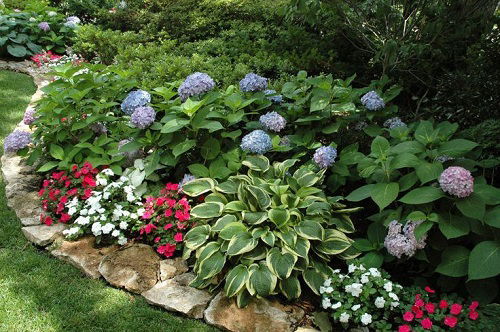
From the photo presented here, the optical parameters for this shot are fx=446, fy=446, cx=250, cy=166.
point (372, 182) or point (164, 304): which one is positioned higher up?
point (372, 182)

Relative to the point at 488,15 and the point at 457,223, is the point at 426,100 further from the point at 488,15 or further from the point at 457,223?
the point at 457,223

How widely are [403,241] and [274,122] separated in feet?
4.59

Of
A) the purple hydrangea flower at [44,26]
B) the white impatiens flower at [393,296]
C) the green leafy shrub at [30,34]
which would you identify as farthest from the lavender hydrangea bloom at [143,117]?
the purple hydrangea flower at [44,26]

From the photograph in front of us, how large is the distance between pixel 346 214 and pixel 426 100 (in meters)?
2.30

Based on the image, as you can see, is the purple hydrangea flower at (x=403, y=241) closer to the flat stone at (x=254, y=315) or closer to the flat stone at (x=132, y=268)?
the flat stone at (x=254, y=315)

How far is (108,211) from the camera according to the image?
3320mm

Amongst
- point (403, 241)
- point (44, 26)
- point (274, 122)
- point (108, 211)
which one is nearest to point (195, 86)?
point (274, 122)

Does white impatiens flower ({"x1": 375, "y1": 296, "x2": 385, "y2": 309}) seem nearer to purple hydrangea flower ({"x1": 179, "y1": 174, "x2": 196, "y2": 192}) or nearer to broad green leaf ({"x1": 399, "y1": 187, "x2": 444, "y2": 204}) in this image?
broad green leaf ({"x1": 399, "y1": 187, "x2": 444, "y2": 204})

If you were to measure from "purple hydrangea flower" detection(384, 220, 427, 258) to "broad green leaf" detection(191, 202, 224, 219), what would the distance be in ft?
3.58

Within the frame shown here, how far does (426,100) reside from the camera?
4.76 meters

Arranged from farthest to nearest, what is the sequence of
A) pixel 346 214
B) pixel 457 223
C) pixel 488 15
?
pixel 488 15 < pixel 346 214 < pixel 457 223

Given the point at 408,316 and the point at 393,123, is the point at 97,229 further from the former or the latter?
the point at 393,123

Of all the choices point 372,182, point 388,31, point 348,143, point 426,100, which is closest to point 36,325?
point 372,182

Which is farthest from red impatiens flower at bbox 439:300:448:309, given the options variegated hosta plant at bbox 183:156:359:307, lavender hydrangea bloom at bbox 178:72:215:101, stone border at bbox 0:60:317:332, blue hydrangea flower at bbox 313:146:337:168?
lavender hydrangea bloom at bbox 178:72:215:101
